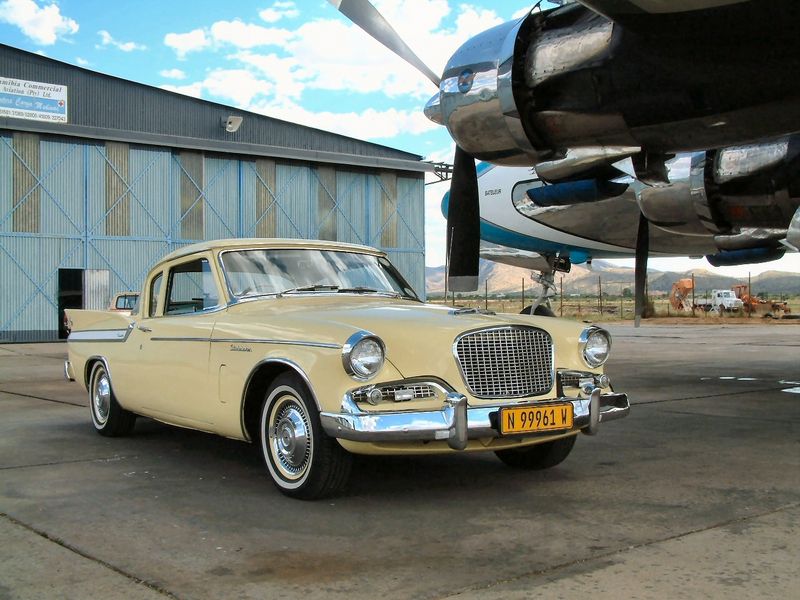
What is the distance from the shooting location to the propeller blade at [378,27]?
6.71 m

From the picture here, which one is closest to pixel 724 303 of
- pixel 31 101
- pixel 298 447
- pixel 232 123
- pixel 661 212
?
pixel 232 123

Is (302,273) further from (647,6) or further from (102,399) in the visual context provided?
(647,6)

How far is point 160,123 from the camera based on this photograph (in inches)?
975

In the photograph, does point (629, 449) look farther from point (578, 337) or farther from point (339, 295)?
point (339, 295)

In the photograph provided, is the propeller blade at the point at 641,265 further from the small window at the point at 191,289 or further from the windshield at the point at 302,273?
the small window at the point at 191,289

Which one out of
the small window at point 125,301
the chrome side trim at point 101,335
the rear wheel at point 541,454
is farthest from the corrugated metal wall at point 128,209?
the rear wheel at point 541,454

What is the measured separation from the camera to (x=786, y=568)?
307cm

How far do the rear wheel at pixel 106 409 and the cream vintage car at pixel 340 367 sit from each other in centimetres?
32

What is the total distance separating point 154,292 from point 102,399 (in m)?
1.11

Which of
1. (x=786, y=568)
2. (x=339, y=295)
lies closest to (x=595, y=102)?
(x=339, y=295)

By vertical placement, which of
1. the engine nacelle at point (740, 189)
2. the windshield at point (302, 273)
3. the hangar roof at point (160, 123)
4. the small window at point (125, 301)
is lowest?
the small window at point (125, 301)

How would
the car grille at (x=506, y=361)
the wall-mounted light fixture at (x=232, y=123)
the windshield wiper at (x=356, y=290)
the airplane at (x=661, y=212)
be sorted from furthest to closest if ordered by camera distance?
the wall-mounted light fixture at (x=232, y=123) < the airplane at (x=661, y=212) < the windshield wiper at (x=356, y=290) < the car grille at (x=506, y=361)

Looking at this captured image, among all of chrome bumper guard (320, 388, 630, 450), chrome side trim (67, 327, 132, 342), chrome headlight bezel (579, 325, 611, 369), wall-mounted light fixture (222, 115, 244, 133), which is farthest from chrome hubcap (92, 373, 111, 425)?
wall-mounted light fixture (222, 115, 244, 133)

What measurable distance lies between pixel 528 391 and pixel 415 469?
1.09m
